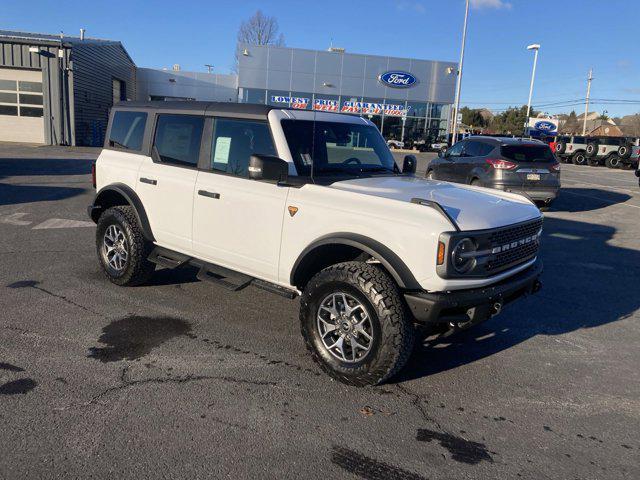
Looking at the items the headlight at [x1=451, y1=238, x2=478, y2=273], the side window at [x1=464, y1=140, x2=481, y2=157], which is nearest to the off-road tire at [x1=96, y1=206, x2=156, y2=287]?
the headlight at [x1=451, y1=238, x2=478, y2=273]

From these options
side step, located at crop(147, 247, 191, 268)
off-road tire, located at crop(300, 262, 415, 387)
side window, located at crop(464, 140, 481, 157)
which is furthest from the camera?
side window, located at crop(464, 140, 481, 157)

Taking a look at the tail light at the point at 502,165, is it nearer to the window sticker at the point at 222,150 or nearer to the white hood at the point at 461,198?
the white hood at the point at 461,198

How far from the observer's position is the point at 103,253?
591cm

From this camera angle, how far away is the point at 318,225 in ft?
13.1

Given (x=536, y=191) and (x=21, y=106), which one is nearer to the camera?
(x=536, y=191)

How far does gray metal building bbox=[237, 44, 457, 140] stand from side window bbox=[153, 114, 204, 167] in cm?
3235

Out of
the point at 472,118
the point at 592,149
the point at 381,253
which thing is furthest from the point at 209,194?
the point at 472,118

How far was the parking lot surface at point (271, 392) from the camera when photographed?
9.80 feet

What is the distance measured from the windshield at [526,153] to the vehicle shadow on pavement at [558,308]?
328cm

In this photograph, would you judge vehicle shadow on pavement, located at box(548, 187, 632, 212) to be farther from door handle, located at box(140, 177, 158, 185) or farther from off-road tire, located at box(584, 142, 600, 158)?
off-road tire, located at box(584, 142, 600, 158)

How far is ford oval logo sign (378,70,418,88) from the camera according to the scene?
39.6m

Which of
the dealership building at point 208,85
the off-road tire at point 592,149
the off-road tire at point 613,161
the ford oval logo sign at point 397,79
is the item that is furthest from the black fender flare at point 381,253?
the ford oval logo sign at point 397,79

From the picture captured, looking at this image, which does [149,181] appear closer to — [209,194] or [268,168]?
[209,194]

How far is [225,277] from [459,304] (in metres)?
2.16
